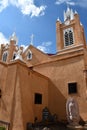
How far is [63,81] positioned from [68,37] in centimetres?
1196

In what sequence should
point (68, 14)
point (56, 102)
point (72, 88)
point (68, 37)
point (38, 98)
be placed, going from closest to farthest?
point (38, 98) → point (72, 88) → point (56, 102) → point (68, 37) → point (68, 14)

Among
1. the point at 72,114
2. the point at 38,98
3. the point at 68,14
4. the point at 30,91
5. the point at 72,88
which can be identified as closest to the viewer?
the point at 72,114

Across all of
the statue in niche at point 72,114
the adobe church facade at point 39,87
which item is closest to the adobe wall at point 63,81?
the adobe church facade at point 39,87

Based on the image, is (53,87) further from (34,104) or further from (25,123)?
(25,123)

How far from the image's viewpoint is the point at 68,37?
2678cm

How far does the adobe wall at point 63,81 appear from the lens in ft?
50.4

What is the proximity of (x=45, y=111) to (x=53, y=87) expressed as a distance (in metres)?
2.86

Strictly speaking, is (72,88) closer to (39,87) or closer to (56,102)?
(56,102)

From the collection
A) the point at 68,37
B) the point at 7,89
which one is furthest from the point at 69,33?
the point at 7,89

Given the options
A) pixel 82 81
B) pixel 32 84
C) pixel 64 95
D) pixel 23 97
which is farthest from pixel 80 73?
pixel 23 97

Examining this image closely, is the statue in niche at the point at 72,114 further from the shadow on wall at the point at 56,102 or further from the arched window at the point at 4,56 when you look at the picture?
the arched window at the point at 4,56

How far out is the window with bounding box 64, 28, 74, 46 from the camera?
26.1 metres

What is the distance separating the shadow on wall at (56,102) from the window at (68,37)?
34.9ft

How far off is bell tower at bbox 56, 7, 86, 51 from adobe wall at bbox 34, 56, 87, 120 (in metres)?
8.09
